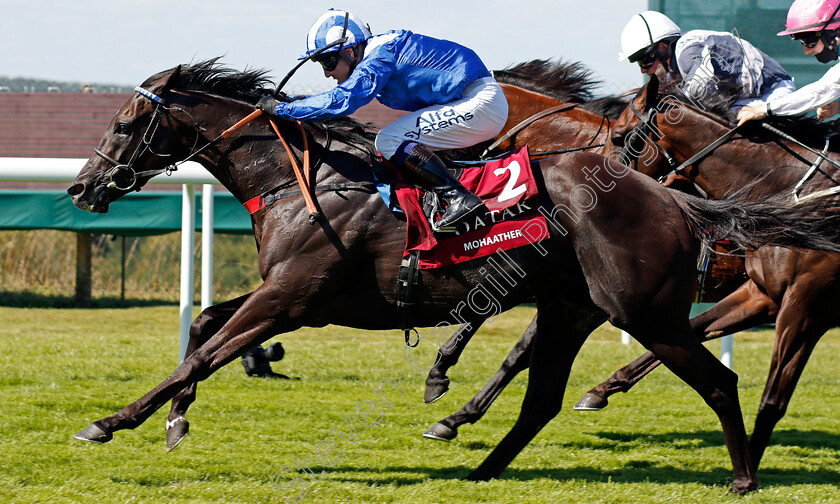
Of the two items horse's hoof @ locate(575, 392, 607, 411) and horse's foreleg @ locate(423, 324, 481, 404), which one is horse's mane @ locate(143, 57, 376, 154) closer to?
horse's foreleg @ locate(423, 324, 481, 404)

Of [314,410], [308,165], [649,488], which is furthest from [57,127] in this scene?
[649,488]

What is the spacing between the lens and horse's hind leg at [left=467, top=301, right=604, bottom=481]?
12.7 ft

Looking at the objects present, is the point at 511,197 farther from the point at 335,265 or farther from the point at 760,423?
the point at 760,423

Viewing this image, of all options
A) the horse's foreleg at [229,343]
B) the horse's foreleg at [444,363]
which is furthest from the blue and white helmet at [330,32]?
the horse's foreleg at [444,363]

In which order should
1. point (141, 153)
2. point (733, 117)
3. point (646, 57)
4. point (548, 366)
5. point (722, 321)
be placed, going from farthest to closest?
point (646, 57) < point (722, 321) < point (733, 117) < point (548, 366) < point (141, 153)

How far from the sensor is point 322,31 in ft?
11.9

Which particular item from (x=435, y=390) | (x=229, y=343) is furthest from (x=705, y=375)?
(x=229, y=343)

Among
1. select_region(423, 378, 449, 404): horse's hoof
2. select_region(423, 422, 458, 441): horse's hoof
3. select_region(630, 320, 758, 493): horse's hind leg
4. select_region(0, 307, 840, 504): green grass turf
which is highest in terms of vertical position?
select_region(630, 320, 758, 493): horse's hind leg

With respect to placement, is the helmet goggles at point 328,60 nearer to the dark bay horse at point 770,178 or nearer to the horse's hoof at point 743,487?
the dark bay horse at point 770,178

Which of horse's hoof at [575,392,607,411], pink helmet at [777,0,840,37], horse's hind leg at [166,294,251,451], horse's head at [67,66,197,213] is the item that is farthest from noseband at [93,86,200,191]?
pink helmet at [777,0,840,37]

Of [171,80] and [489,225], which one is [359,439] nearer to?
[489,225]

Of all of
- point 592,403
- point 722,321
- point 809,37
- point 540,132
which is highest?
point 809,37

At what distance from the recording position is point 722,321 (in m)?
4.65

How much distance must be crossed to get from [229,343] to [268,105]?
37.9 inches
